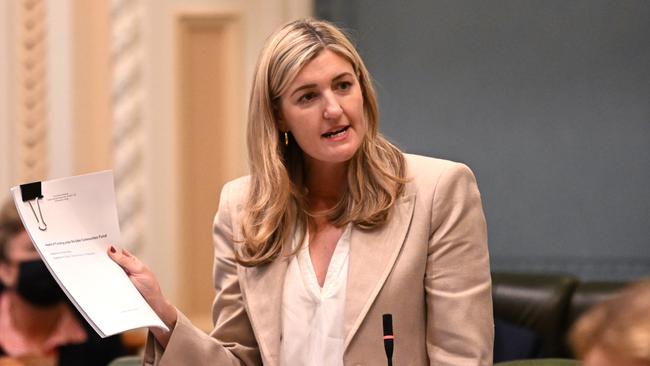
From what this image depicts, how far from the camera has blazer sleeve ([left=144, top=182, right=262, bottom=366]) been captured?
223cm

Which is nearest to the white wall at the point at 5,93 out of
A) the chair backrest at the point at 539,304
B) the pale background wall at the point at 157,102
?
the pale background wall at the point at 157,102

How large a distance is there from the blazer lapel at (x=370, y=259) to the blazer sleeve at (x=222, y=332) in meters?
0.28

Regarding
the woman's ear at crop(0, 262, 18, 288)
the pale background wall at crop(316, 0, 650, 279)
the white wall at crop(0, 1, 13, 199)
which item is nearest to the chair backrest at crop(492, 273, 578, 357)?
the pale background wall at crop(316, 0, 650, 279)

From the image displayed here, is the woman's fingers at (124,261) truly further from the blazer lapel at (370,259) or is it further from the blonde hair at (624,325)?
the blonde hair at (624,325)

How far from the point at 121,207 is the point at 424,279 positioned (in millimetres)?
3131

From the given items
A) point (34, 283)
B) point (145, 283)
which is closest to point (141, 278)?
point (145, 283)

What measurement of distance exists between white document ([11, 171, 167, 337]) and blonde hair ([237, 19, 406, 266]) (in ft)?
1.01

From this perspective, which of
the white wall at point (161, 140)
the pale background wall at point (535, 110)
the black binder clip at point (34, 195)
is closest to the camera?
the black binder clip at point (34, 195)

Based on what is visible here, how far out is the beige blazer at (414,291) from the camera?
2.20 meters

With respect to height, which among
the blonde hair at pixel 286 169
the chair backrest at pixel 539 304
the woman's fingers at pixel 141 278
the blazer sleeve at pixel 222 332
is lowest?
the chair backrest at pixel 539 304

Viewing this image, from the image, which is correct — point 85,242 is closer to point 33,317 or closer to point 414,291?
point 414,291

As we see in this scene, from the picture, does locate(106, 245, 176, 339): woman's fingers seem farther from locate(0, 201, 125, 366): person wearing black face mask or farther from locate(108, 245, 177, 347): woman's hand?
locate(0, 201, 125, 366): person wearing black face mask

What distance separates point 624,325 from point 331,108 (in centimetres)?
126

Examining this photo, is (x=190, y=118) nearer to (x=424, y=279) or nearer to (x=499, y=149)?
(x=499, y=149)
